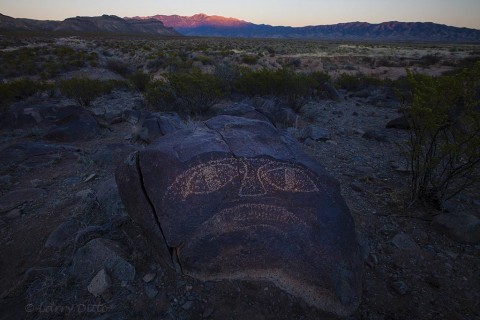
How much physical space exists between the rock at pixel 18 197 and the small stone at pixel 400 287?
5.28 m

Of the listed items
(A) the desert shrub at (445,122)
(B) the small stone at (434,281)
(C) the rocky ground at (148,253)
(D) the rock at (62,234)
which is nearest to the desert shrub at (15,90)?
(C) the rocky ground at (148,253)

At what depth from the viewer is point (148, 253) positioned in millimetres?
3203

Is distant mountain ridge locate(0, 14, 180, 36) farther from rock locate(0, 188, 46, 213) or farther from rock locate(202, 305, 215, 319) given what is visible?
rock locate(202, 305, 215, 319)

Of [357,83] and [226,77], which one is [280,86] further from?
[357,83]

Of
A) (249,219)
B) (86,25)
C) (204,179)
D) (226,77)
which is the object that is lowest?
(249,219)

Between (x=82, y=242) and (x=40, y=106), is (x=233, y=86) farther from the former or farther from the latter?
(x=82, y=242)

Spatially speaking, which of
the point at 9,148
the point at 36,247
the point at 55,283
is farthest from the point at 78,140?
the point at 55,283

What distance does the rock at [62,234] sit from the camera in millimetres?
3492

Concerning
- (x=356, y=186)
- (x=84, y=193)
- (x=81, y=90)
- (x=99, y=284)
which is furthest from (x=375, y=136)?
(x=81, y=90)

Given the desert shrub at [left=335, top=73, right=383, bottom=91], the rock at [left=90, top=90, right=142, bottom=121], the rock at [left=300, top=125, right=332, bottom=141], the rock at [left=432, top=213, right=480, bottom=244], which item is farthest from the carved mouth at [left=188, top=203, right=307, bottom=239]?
the desert shrub at [left=335, top=73, right=383, bottom=91]

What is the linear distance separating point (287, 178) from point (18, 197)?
177 inches

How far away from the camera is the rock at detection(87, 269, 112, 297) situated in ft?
9.14

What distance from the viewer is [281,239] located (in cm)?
285

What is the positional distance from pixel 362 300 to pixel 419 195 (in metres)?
2.38
